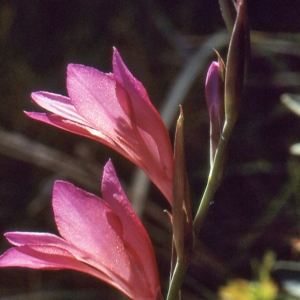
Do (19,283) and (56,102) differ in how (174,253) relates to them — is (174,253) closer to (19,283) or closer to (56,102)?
(56,102)

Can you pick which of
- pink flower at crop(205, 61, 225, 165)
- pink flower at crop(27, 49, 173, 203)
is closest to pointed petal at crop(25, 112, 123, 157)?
pink flower at crop(27, 49, 173, 203)

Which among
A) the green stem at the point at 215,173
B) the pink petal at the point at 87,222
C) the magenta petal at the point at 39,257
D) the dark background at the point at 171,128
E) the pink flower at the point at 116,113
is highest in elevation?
the pink flower at the point at 116,113

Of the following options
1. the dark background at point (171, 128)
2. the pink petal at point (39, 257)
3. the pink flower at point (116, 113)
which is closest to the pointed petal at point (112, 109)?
the pink flower at point (116, 113)

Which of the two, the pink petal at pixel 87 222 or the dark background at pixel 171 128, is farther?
the dark background at pixel 171 128

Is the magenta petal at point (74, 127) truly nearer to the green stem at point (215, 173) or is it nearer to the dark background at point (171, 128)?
the green stem at point (215, 173)

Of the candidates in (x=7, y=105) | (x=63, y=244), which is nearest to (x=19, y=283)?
(x=7, y=105)

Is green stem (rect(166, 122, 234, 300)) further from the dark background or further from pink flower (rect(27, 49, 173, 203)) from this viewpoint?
the dark background

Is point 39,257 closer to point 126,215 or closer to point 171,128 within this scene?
point 126,215

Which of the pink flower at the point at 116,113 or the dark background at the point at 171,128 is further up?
the pink flower at the point at 116,113
